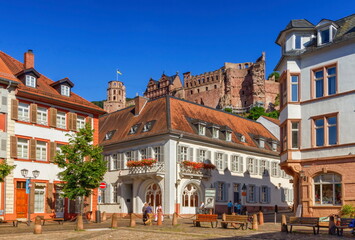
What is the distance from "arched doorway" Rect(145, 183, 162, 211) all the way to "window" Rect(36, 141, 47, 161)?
9.75 meters

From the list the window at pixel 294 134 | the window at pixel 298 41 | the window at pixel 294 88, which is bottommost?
the window at pixel 294 134

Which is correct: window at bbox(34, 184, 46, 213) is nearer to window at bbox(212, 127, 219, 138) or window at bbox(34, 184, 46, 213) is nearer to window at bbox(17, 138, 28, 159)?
window at bbox(17, 138, 28, 159)

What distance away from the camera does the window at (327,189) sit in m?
26.1

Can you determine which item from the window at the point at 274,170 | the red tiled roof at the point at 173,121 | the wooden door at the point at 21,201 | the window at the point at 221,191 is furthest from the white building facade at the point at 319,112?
the window at the point at 274,170

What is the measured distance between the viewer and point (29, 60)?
127 ft

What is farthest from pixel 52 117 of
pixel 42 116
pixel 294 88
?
pixel 294 88

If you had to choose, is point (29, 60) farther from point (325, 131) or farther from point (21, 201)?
point (325, 131)

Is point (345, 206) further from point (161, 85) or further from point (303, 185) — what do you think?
point (161, 85)

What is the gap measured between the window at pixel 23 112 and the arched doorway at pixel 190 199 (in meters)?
13.9

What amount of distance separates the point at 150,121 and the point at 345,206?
21.5 m

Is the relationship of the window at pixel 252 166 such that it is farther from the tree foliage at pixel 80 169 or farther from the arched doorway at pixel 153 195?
the tree foliage at pixel 80 169

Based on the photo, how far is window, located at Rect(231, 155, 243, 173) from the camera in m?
45.4

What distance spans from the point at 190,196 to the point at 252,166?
9740 millimetres

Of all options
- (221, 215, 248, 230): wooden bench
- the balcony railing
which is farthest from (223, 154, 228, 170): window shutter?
(221, 215, 248, 230): wooden bench
